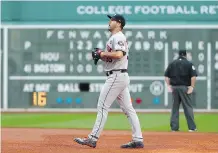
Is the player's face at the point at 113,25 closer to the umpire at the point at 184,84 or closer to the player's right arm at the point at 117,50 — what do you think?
the player's right arm at the point at 117,50

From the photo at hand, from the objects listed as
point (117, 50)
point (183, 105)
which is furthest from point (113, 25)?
point (183, 105)

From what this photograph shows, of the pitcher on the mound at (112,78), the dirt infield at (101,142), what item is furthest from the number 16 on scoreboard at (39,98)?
the pitcher on the mound at (112,78)

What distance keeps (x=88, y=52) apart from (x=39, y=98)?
202 centimetres

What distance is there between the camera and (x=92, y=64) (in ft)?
78.5

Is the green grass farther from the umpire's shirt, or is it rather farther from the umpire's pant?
the umpire's shirt

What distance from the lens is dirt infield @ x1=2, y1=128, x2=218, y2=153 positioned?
1089 cm

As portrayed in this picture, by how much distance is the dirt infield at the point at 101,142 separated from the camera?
10891mm

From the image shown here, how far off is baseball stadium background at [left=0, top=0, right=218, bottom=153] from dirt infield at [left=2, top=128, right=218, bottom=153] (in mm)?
8095

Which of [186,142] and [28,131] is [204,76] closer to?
[28,131]

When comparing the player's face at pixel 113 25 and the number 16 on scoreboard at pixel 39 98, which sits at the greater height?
the player's face at pixel 113 25

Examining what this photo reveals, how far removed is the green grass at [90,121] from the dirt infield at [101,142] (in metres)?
2.39

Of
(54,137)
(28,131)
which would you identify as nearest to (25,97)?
(28,131)

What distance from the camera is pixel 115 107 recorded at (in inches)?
943

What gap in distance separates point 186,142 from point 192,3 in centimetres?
1251
